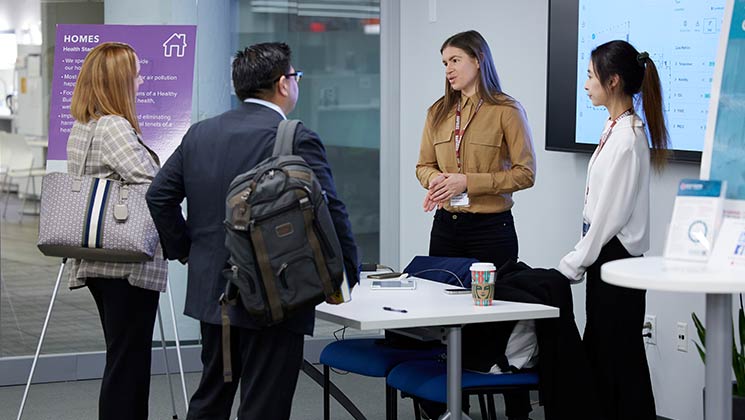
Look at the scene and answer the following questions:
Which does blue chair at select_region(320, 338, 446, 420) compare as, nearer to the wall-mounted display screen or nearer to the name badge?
the name badge

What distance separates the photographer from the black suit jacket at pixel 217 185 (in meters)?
3.14

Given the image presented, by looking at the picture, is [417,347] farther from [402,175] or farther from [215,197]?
[402,175]

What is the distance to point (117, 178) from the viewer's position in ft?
12.8

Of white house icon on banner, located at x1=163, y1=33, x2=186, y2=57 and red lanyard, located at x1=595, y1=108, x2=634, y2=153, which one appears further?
white house icon on banner, located at x1=163, y1=33, x2=186, y2=57

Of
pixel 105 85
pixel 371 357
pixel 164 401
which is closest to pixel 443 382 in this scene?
pixel 371 357

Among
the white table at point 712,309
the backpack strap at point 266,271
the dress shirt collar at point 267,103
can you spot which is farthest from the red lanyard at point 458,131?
the white table at point 712,309

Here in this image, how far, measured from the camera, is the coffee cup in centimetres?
354

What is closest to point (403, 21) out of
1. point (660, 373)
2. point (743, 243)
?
point (660, 373)

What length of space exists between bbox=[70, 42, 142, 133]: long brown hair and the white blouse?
5.35 ft

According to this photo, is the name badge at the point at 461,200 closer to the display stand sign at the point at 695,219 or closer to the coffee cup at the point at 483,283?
the coffee cup at the point at 483,283

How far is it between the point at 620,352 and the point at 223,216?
4.80 feet

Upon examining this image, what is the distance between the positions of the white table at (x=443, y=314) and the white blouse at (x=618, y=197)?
0.90ft

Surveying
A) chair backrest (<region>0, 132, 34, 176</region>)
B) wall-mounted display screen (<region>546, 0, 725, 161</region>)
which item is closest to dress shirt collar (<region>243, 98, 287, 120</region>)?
wall-mounted display screen (<region>546, 0, 725, 161</region>)

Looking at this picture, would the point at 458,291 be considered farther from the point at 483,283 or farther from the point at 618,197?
the point at 618,197
